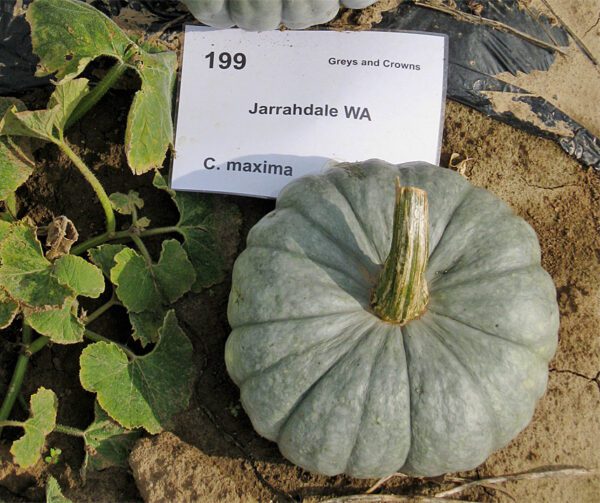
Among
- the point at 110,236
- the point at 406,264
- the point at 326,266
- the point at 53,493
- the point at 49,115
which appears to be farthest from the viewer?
the point at 110,236

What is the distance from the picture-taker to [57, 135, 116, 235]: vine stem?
7.36ft

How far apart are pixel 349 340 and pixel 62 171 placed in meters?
1.37

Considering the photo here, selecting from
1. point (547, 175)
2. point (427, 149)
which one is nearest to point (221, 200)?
point (427, 149)

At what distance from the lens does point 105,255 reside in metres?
2.32

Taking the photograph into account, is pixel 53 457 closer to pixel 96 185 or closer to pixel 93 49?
pixel 96 185

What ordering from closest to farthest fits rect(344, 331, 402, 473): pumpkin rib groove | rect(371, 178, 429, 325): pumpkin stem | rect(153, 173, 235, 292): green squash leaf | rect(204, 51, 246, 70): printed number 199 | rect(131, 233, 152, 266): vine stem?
1. rect(371, 178, 429, 325): pumpkin stem
2. rect(344, 331, 402, 473): pumpkin rib groove
3. rect(131, 233, 152, 266): vine stem
4. rect(153, 173, 235, 292): green squash leaf
5. rect(204, 51, 246, 70): printed number 199

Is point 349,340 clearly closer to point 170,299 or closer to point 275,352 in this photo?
point 275,352

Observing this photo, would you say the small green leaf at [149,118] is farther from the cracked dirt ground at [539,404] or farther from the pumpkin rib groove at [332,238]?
the pumpkin rib groove at [332,238]

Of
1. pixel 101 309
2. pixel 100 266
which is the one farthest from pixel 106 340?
pixel 100 266

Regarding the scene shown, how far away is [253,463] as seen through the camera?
236 cm

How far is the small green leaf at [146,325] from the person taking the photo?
7.59 feet

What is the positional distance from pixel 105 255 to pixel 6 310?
0.36m

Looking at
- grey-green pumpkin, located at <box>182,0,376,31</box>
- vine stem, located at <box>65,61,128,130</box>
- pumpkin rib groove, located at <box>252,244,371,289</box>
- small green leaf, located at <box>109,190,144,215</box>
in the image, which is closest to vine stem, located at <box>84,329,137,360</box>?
small green leaf, located at <box>109,190,144,215</box>

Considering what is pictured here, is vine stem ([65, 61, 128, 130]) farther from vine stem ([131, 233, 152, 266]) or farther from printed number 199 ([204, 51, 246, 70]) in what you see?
vine stem ([131, 233, 152, 266])
